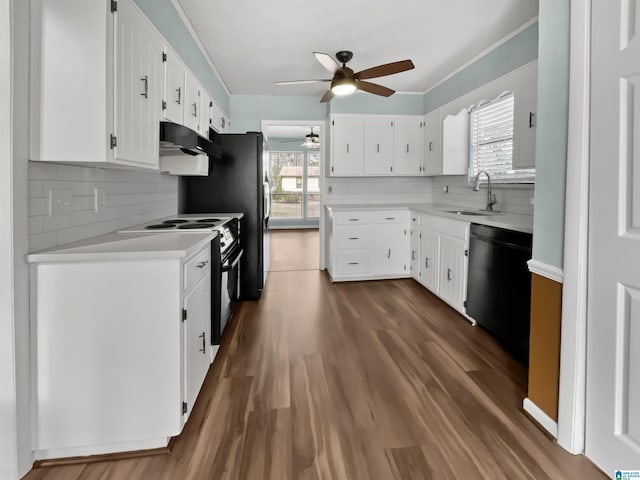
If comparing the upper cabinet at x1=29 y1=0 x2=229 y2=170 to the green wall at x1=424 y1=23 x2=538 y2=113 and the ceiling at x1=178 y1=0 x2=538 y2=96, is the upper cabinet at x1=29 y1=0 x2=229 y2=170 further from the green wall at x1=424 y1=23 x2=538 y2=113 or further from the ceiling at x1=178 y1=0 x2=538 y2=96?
the green wall at x1=424 y1=23 x2=538 y2=113

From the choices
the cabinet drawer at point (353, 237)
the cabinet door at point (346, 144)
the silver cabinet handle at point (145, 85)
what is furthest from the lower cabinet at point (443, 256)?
the silver cabinet handle at point (145, 85)

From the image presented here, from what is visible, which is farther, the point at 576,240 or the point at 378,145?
the point at 378,145

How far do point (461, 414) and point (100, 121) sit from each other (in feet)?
7.08

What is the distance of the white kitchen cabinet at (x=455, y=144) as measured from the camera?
454 centimetres

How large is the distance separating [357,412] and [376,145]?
153 inches

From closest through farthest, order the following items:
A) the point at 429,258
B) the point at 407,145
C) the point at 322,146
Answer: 1. the point at 429,258
2. the point at 407,145
3. the point at 322,146

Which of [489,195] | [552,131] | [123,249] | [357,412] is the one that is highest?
[552,131]

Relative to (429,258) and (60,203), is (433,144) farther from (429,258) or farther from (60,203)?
(60,203)

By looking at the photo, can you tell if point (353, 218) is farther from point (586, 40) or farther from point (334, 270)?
point (586, 40)

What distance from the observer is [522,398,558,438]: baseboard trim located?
1758mm

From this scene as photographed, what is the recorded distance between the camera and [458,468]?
156cm

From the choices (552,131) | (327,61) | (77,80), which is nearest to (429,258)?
(327,61)

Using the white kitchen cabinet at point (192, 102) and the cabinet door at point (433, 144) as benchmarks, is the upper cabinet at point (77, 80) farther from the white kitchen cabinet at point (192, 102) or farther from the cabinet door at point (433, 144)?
the cabinet door at point (433, 144)

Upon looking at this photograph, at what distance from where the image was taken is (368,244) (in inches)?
187
